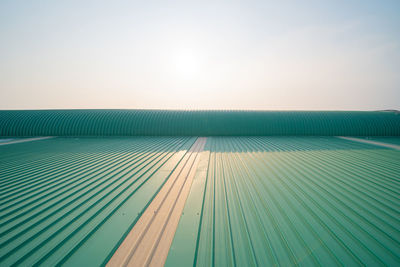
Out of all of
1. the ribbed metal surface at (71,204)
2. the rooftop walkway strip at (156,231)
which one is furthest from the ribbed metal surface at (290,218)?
the ribbed metal surface at (71,204)

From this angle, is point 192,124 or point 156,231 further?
point 192,124

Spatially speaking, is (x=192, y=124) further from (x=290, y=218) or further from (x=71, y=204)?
(x=290, y=218)

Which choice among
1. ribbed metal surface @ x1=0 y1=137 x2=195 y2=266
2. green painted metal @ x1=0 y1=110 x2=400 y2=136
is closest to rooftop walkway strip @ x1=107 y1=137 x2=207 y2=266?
ribbed metal surface @ x1=0 y1=137 x2=195 y2=266

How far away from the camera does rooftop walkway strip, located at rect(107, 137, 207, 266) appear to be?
2.20 metres

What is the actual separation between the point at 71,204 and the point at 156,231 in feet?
7.14

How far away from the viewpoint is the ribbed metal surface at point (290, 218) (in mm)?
2252

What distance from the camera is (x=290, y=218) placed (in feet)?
9.65

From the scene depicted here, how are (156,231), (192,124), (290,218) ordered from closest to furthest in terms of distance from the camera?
(156,231) → (290,218) → (192,124)

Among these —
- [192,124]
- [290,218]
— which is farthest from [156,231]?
[192,124]

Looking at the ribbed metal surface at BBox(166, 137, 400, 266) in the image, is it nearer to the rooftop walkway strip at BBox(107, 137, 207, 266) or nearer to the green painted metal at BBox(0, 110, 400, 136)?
the rooftop walkway strip at BBox(107, 137, 207, 266)

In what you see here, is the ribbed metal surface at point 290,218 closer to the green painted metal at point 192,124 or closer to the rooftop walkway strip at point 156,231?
the rooftop walkway strip at point 156,231

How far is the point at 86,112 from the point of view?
13383mm

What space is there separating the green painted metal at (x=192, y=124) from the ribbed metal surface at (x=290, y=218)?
7083 mm

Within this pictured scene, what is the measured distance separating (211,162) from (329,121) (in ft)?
40.3
